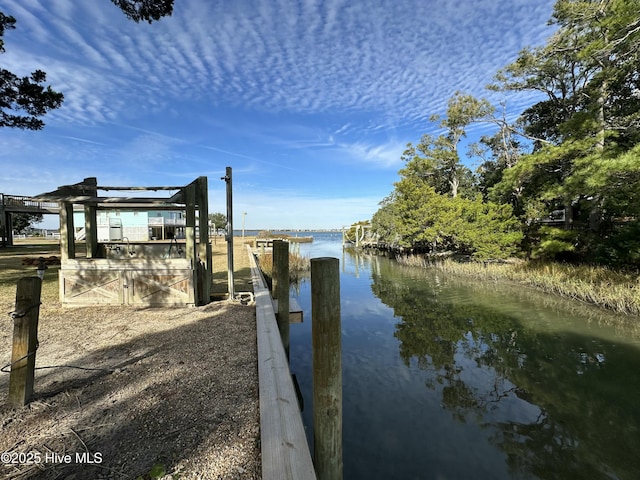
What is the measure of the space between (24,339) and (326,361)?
8.62 ft

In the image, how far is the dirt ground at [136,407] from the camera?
2096 mm

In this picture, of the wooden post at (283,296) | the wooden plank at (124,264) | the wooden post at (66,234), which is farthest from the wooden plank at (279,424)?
the wooden post at (66,234)

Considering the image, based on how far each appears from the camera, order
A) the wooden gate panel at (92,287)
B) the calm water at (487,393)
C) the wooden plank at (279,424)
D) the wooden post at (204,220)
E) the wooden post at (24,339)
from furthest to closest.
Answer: the wooden post at (204,220), the wooden gate panel at (92,287), the calm water at (487,393), the wooden post at (24,339), the wooden plank at (279,424)

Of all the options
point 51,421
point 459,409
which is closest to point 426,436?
point 459,409

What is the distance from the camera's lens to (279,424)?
92.7 inches

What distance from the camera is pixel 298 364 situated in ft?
19.8

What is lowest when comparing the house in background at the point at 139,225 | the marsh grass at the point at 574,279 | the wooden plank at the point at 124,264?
the marsh grass at the point at 574,279

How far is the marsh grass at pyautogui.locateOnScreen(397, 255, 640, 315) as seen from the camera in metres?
8.39

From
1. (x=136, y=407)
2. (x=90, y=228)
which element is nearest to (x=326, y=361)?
(x=136, y=407)

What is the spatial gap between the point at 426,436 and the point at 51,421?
3811 millimetres

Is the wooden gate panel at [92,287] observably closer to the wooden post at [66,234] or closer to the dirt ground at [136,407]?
the wooden post at [66,234]

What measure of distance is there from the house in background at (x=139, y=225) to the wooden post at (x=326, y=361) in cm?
2793

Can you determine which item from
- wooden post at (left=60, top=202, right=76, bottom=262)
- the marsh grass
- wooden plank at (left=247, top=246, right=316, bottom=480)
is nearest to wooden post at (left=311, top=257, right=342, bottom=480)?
wooden plank at (left=247, top=246, right=316, bottom=480)

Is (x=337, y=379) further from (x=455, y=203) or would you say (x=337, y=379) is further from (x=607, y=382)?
(x=455, y=203)
